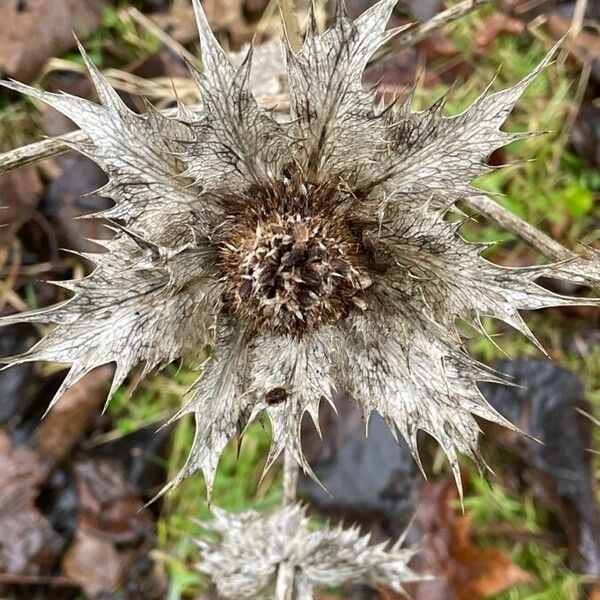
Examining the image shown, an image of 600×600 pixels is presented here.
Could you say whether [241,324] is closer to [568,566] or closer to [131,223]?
[131,223]

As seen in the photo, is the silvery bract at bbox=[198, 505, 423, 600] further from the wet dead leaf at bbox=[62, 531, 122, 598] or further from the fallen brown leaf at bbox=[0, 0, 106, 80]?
the fallen brown leaf at bbox=[0, 0, 106, 80]

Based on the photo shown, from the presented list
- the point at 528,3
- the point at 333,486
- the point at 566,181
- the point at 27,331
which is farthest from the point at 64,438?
the point at 528,3

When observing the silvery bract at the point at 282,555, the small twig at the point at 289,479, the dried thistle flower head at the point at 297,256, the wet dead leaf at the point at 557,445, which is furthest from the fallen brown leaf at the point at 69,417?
the wet dead leaf at the point at 557,445

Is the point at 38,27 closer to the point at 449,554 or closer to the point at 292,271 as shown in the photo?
the point at 292,271

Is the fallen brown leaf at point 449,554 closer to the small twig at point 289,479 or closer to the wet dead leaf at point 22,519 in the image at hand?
the small twig at point 289,479

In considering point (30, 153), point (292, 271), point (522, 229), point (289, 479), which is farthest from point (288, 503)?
point (30, 153)

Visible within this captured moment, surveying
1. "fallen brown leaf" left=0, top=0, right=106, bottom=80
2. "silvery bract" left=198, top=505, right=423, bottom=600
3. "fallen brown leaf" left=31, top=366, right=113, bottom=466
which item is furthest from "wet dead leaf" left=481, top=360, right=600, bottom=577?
"fallen brown leaf" left=0, top=0, right=106, bottom=80
